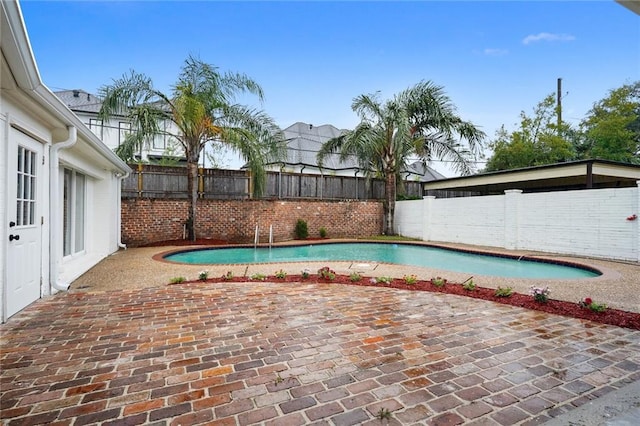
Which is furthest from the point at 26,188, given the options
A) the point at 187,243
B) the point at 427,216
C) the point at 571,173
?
the point at 571,173

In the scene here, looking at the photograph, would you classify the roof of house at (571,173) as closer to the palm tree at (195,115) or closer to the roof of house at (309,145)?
the roof of house at (309,145)

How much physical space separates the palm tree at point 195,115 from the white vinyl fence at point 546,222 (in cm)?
693

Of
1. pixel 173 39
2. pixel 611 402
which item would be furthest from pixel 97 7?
pixel 611 402

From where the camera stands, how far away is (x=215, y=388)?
207 cm

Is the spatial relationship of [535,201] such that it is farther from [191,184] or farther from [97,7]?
[97,7]

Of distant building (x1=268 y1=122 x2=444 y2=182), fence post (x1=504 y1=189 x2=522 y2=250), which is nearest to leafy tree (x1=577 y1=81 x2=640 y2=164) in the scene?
distant building (x1=268 y1=122 x2=444 y2=182)

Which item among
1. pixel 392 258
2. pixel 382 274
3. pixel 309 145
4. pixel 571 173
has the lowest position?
pixel 392 258

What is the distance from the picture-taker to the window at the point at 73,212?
6.09 m

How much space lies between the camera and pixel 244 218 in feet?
39.1

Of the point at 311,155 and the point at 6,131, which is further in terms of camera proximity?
the point at 311,155

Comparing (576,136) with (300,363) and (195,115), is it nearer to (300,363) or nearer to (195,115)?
(195,115)

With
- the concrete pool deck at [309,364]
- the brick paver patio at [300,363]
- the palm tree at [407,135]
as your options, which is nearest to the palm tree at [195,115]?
the palm tree at [407,135]

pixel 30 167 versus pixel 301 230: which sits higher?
pixel 30 167

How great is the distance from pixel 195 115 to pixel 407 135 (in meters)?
7.60
